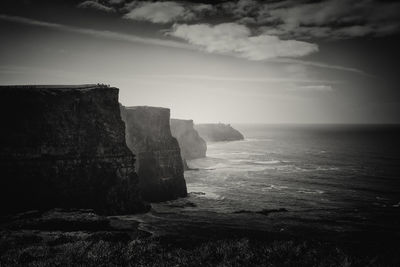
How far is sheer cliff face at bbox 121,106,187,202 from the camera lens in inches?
1818

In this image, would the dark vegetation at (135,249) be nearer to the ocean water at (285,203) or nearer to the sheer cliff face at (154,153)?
the ocean water at (285,203)

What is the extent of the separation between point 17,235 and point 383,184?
203 ft

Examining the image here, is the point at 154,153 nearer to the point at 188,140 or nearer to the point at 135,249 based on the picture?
the point at 135,249

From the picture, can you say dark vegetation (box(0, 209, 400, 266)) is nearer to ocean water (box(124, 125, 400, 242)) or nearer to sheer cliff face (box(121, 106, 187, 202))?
ocean water (box(124, 125, 400, 242))

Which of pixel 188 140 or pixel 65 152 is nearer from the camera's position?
pixel 65 152

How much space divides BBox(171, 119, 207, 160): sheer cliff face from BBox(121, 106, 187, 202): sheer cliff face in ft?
152

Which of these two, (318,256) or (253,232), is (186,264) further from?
(253,232)

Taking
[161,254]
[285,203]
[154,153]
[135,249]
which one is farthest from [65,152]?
[285,203]

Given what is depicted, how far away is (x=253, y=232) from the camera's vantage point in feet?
97.5

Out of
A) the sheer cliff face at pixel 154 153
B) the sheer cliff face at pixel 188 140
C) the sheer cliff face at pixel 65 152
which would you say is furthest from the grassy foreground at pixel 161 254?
the sheer cliff face at pixel 188 140

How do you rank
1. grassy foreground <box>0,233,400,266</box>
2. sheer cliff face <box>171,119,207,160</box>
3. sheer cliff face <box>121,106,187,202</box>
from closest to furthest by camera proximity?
grassy foreground <box>0,233,400,266</box>, sheer cliff face <box>121,106,187,202</box>, sheer cliff face <box>171,119,207,160</box>

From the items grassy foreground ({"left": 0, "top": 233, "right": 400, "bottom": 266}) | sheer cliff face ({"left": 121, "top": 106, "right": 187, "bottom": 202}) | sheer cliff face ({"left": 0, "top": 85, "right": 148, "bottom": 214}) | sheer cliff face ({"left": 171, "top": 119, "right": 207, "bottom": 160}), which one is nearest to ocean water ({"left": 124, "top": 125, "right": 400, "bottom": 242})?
sheer cliff face ({"left": 121, "top": 106, "right": 187, "bottom": 202})

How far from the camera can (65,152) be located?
3428 centimetres

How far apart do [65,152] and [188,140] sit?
232 feet
